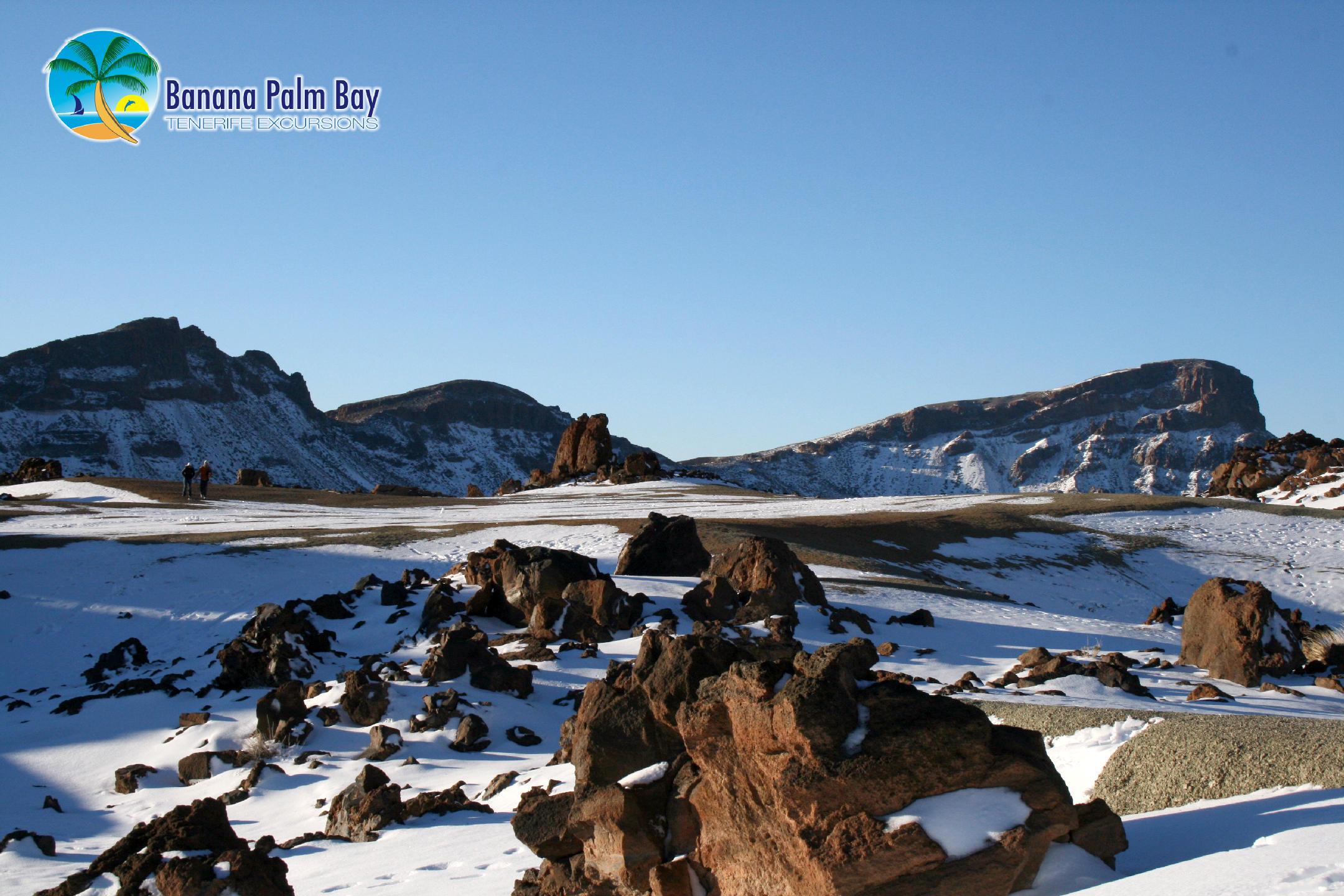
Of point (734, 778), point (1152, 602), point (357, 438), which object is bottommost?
point (1152, 602)

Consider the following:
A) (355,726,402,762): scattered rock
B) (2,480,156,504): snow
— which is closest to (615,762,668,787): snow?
(355,726,402,762): scattered rock

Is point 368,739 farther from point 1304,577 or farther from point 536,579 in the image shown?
point 1304,577

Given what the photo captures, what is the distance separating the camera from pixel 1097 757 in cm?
920

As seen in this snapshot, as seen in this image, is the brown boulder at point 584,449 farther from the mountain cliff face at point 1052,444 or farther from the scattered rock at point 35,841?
the scattered rock at point 35,841

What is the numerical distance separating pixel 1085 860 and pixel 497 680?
9.45 metres

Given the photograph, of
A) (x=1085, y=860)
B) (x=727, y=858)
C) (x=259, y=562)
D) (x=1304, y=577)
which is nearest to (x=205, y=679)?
(x=259, y=562)

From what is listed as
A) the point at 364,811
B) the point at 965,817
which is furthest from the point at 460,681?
the point at 965,817

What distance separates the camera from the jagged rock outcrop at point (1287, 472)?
55.0m

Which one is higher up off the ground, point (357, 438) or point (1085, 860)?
point (357, 438)

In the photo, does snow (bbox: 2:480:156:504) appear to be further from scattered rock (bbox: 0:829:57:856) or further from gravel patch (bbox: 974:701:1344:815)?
gravel patch (bbox: 974:701:1344:815)

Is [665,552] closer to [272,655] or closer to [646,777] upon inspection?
[272,655]

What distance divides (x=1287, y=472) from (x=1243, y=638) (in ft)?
174

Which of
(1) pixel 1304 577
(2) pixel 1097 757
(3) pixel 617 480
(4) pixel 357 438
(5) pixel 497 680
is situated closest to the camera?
(2) pixel 1097 757

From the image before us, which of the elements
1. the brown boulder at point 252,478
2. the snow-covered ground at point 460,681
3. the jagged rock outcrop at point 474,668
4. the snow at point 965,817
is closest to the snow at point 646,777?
the snow-covered ground at point 460,681
